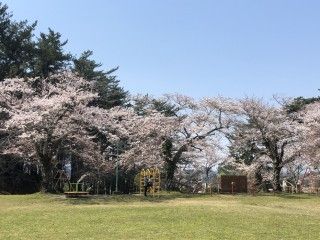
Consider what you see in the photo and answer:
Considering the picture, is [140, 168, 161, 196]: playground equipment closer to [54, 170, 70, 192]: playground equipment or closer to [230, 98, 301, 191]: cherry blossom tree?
[54, 170, 70, 192]: playground equipment

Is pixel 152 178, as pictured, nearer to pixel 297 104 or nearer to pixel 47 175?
pixel 47 175

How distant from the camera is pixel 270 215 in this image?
22812 mm

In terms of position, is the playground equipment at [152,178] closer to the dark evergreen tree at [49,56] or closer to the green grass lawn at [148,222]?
the green grass lawn at [148,222]

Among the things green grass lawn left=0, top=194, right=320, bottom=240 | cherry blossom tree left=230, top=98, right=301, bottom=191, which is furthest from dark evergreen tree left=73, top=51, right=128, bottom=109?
green grass lawn left=0, top=194, right=320, bottom=240

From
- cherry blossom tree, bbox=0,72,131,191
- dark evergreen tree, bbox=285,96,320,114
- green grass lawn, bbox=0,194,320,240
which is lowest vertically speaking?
green grass lawn, bbox=0,194,320,240

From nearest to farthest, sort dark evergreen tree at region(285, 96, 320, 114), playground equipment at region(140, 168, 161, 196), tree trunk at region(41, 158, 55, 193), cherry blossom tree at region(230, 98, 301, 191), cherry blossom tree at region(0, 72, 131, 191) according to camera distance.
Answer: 1. cherry blossom tree at region(0, 72, 131, 191)
2. tree trunk at region(41, 158, 55, 193)
3. playground equipment at region(140, 168, 161, 196)
4. cherry blossom tree at region(230, 98, 301, 191)
5. dark evergreen tree at region(285, 96, 320, 114)

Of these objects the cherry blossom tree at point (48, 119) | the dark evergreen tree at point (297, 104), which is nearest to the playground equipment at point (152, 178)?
the cherry blossom tree at point (48, 119)

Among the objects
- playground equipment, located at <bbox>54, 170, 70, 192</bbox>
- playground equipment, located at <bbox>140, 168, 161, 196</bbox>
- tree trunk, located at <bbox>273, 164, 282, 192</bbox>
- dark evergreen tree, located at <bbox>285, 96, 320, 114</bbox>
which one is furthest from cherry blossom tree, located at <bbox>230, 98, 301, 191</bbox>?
playground equipment, located at <bbox>54, 170, 70, 192</bbox>

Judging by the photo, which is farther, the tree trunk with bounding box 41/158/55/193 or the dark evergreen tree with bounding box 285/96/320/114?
the dark evergreen tree with bounding box 285/96/320/114

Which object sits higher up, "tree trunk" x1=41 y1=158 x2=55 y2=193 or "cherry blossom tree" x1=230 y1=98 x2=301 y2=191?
"cherry blossom tree" x1=230 y1=98 x2=301 y2=191

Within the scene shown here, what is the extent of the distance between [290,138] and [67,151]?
71.6 ft

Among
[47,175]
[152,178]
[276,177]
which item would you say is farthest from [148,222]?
[276,177]

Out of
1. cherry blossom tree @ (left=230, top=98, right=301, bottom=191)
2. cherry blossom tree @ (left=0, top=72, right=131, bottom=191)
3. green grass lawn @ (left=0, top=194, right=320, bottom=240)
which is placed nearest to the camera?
green grass lawn @ (left=0, top=194, right=320, bottom=240)

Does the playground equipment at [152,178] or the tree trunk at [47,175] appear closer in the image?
the tree trunk at [47,175]
